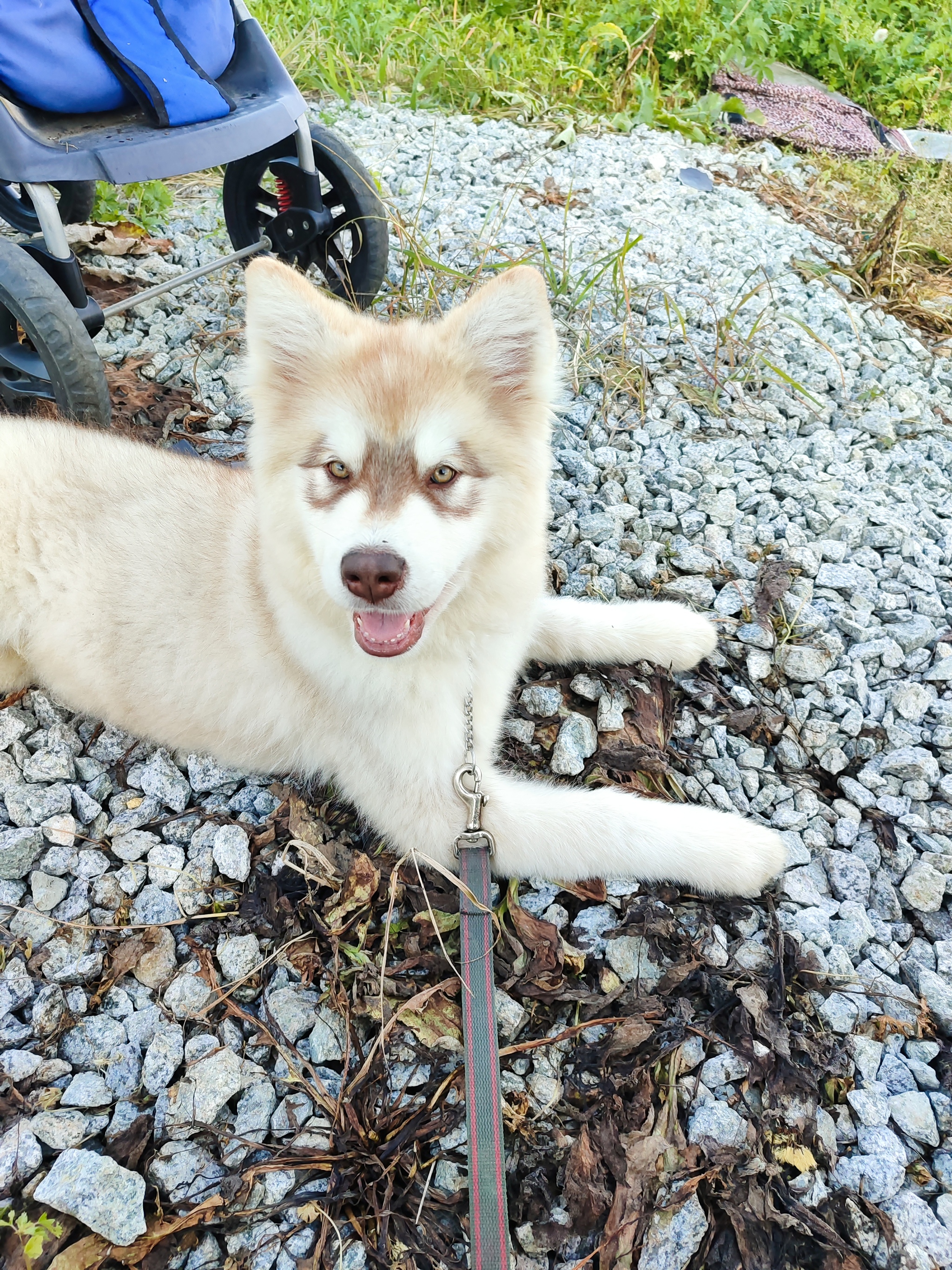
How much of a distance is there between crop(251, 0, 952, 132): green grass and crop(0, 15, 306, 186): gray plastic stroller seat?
254 cm

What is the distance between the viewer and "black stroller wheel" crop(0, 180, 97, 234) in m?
3.39

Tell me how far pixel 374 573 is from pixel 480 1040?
98 centimetres

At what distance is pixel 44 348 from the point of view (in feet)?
8.63

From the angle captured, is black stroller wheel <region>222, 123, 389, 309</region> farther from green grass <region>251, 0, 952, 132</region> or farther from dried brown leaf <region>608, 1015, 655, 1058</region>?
dried brown leaf <region>608, 1015, 655, 1058</region>

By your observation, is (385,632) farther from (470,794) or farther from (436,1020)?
(436,1020)

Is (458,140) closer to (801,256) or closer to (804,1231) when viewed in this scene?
(801,256)

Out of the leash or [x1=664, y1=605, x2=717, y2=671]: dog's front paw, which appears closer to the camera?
the leash

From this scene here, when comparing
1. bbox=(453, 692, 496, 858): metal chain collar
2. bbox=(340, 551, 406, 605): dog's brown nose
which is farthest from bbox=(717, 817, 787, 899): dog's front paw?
bbox=(340, 551, 406, 605): dog's brown nose

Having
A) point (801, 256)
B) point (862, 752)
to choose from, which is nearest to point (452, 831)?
point (862, 752)

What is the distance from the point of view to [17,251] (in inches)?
103

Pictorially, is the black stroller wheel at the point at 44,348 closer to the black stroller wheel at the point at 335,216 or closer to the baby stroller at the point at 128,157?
the baby stroller at the point at 128,157

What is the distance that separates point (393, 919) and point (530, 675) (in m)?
0.93

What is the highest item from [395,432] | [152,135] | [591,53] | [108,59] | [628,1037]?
[591,53]

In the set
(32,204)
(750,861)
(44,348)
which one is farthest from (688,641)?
(32,204)
